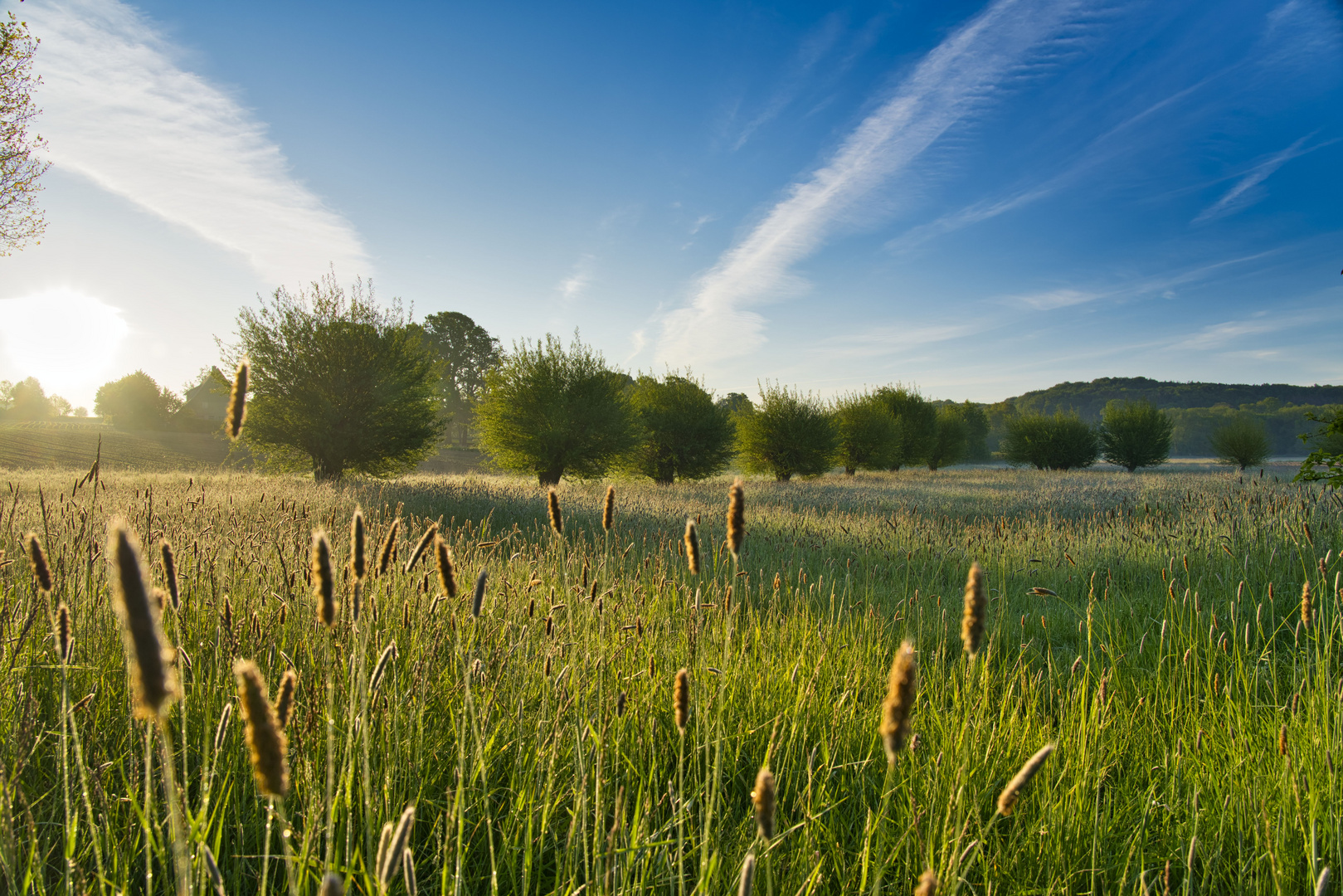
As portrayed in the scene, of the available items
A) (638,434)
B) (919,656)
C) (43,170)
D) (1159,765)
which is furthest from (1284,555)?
(43,170)

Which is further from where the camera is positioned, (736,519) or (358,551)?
(736,519)

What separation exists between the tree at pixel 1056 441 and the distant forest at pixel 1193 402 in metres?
52.3

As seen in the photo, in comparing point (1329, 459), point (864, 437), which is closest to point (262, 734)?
point (1329, 459)

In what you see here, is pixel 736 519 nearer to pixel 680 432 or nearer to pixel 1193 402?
pixel 680 432

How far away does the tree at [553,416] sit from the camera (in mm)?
21953

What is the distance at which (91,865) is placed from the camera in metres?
1.76

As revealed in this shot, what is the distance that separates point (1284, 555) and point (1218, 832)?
6.72m

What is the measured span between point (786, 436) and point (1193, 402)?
143m

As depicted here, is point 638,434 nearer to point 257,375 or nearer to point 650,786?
point 257,375

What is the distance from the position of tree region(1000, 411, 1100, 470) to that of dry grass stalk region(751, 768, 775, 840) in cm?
5205

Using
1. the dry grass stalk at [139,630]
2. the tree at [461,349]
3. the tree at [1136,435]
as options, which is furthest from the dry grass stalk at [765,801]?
the tree at [461,349]

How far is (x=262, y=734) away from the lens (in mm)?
700

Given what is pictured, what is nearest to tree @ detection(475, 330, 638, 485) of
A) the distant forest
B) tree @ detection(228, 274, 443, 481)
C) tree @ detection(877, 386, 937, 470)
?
tree @ detection(228, 274, 443, 481)

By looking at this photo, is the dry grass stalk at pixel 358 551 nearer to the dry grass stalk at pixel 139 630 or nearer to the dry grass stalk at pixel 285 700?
the dry grass stalk at pixel 285 700
